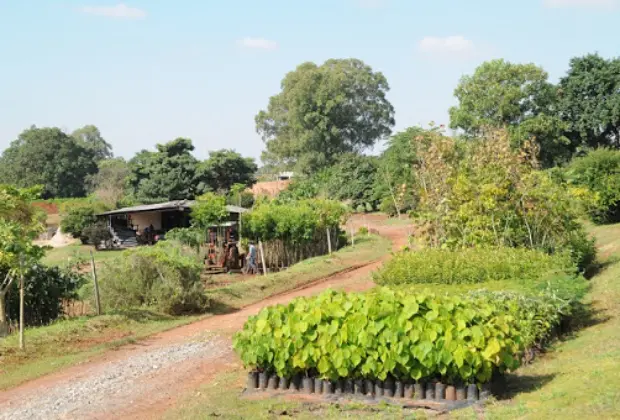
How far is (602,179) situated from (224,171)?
3256cm

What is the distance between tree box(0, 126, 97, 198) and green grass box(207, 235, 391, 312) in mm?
50289

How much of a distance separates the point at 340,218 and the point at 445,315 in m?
23.5

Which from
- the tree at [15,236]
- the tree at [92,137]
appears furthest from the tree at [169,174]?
the tree at [92,137]

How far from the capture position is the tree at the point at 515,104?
49.0 m

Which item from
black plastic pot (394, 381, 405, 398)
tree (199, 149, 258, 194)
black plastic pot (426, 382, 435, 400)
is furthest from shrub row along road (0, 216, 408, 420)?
tree (199, 149, 258, 194)

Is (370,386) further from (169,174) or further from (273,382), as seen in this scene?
(169,174)

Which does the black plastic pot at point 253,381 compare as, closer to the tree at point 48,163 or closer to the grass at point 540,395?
the grass at point 540,395

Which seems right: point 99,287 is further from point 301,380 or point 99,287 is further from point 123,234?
point 123,234

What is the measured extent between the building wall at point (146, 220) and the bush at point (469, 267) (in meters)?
29.5

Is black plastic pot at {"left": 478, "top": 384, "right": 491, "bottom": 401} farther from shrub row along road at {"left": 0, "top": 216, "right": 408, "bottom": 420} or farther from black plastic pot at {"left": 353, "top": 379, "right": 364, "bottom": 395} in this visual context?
shrub row along road at {"left": 0, "top": 216, "right": 408, "bottom": 420}

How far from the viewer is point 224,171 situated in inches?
2167

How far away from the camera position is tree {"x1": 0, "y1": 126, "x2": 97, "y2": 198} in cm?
7269

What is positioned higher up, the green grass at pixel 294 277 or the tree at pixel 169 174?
the tree at pixel 169 174

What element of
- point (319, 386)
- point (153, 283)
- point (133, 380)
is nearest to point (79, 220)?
point (153, 283)
